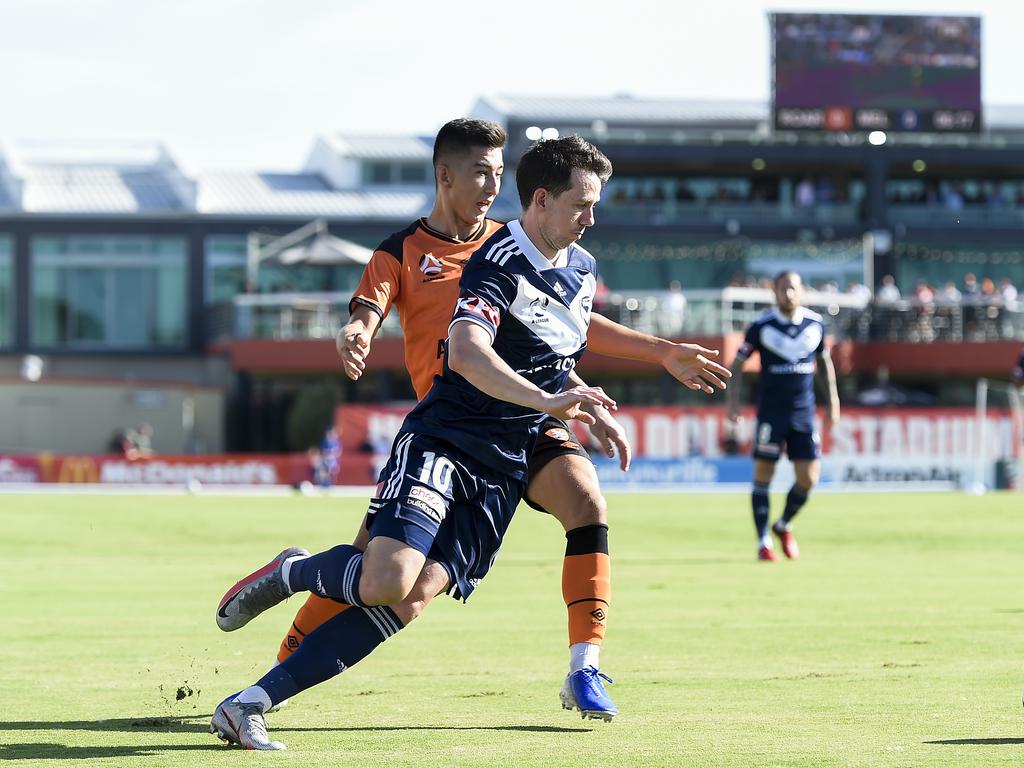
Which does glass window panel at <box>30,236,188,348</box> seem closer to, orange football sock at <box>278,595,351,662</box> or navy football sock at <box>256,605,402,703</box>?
orange football sock at <box>278,595,351,662</box>

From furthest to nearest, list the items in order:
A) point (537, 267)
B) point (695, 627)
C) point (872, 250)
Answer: point (872, 250) < point (695, 627) < point (537, 267)

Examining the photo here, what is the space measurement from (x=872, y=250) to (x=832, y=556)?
1740 inches

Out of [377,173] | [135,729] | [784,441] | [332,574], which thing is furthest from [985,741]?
[377,173]

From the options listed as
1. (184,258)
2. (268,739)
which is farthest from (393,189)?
(268,739)

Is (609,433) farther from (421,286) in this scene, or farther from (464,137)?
(464,137)

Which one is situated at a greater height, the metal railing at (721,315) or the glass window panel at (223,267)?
the glass window panel at (223,267)

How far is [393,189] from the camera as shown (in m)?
62.7

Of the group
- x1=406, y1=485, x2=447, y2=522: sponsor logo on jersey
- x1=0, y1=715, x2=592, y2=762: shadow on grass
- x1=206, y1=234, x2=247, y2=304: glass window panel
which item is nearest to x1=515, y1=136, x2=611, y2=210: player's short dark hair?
x1=406, y1=485, x2=447, y2=522: sponsor logo on jersey

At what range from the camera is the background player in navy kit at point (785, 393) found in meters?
14.8

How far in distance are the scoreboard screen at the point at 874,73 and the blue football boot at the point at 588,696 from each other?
5310cm

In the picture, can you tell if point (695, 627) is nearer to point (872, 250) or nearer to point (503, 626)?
point (503, 626)

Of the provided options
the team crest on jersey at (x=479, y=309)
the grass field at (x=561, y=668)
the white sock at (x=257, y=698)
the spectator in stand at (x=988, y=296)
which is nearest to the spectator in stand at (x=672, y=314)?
the spectator in stand at (x=988, y=296)

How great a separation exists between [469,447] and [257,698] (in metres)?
1.13

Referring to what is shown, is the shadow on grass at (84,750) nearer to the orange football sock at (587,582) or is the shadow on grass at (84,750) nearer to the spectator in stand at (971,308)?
the orange football sock at (587,582)
